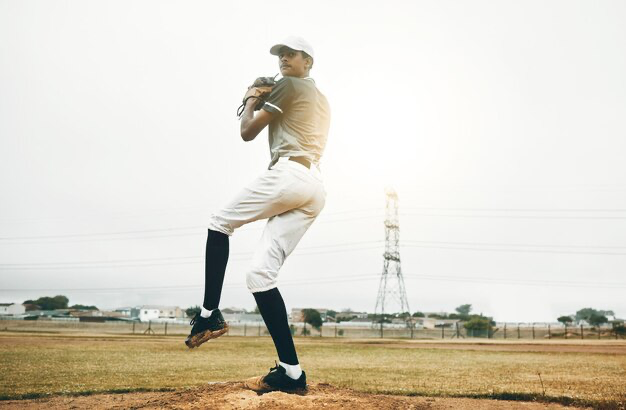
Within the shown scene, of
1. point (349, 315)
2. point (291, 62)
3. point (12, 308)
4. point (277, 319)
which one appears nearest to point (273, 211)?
point (277, 319)

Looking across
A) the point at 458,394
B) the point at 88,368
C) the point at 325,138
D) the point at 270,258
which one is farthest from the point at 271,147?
the point at 88,368

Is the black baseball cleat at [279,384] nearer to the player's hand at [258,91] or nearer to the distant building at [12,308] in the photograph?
the player's hand at [258,91]

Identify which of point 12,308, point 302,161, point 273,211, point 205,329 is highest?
point 302,161

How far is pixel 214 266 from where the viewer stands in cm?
370

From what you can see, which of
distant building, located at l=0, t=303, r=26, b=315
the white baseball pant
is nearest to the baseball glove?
the white baseball pant

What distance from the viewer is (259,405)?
11.3ft

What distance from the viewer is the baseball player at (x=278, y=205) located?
357cm

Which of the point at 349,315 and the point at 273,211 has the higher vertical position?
the point at 273,211

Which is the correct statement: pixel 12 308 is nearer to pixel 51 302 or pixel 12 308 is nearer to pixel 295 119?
pixel 51 302

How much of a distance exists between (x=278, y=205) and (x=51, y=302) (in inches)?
5320

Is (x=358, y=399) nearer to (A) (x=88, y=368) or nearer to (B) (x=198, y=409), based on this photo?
(B) (x=198, y=409)

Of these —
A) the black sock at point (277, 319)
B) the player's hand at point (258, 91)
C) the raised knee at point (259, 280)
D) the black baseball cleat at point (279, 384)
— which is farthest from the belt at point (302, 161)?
the black baseball cleat at point (279, 384)

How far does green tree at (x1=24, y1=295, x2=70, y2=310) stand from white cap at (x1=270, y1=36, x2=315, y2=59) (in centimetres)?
13129

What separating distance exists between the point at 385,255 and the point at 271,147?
60.2 meters
